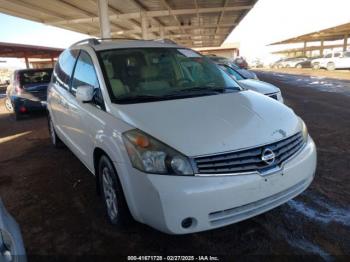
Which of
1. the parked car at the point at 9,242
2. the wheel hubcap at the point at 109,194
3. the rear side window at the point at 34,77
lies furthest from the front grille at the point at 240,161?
the rear side window at the point at 34,77

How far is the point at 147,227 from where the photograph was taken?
2.98 m

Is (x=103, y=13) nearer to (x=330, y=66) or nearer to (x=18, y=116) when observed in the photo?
(x=18, y=116)

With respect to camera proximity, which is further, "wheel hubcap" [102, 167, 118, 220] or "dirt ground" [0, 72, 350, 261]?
"wheel hubcap" [102, 167, 118, 220]

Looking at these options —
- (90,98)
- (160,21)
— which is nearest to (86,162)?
(90,98)

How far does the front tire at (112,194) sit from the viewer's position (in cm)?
269

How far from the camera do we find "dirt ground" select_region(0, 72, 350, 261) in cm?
267

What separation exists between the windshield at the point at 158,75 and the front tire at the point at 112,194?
0.65 metres

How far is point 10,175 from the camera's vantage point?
4.73 meters

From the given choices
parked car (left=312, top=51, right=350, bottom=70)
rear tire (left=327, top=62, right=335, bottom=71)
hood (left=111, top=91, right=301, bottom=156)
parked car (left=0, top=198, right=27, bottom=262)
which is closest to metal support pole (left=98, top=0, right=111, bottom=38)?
hood (left=111, top=91, right=301, bottom=156)

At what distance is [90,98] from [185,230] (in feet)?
5.40

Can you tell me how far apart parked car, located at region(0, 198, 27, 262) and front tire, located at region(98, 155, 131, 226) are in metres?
1.05

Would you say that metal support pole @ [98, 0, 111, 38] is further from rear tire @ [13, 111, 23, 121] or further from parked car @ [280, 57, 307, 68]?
parked car @ [280, 57, 307, 68]

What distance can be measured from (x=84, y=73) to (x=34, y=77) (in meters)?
6.97

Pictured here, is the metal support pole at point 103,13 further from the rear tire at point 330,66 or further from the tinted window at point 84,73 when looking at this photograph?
the rear tire at point 330,66
